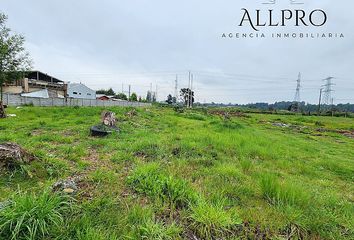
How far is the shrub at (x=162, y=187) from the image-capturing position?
126 inches

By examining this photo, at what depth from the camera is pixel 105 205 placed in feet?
9.50

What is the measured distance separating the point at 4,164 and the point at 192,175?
10.8ft

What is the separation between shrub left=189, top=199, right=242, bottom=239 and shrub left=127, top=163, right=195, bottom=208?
0.35 m

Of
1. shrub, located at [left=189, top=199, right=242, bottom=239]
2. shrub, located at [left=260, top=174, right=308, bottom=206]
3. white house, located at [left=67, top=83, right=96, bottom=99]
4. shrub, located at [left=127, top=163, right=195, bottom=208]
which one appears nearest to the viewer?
shrub, located at [left=189, top=199, right=242, bottom=239]

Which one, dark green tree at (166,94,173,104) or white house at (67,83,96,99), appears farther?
dark green tree at (166,94,173,104)

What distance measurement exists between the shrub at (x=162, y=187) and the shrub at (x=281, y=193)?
126 centimetres

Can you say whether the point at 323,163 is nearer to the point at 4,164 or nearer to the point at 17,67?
the point at 4,164

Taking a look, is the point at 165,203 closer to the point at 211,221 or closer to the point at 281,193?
the point at 211,221

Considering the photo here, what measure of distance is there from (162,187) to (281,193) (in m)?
1.87

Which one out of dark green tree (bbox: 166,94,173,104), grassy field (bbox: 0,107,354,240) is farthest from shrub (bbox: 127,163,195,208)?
dark green tree (bbox: 166,94,173,104)

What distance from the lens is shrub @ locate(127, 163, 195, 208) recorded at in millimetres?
3213

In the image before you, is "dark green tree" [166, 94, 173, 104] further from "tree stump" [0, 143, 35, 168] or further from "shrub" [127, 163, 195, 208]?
"shrub" [127, 163, 195, 208]

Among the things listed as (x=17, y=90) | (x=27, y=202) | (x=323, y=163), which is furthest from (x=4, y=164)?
(x=17, y=90)

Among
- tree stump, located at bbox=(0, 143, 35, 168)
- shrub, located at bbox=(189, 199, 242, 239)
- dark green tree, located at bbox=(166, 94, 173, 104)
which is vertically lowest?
shrub, located at bbox=(189, 199, 242, 239)
